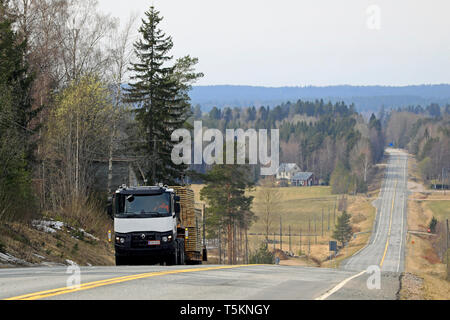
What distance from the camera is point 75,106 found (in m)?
39.9

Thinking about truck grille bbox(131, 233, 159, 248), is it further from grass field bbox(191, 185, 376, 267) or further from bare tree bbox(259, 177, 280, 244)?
bare tree bbox(259, 177, 280, 244)

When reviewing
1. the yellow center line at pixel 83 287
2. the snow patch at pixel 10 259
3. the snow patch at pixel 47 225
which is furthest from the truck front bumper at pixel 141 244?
the snow patch at pixel 47 225

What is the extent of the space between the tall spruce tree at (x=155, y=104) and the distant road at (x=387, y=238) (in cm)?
4148

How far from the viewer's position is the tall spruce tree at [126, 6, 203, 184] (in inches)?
2101

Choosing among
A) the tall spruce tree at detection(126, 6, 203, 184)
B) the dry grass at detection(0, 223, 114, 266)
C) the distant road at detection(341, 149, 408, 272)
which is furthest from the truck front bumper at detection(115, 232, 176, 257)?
the distant road at detection(341, 149, 408, 272)

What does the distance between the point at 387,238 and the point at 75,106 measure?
300 ft

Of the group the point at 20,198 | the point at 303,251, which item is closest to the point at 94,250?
the point at 20,198

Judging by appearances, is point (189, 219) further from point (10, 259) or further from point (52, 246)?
point (10, 259)

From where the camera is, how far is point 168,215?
20828 millimetres

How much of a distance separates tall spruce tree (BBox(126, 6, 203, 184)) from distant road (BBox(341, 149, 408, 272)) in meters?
41.5

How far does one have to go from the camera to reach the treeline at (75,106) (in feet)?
118

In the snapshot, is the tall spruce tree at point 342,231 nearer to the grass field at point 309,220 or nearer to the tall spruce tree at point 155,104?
the grass field at point 309,220
